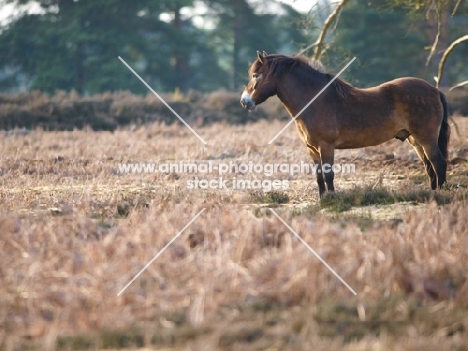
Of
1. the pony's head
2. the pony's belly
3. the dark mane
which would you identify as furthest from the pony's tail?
the pony's head

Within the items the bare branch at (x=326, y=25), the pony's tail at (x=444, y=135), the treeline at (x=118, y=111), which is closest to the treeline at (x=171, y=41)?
the treeline at (x=118, y=111)

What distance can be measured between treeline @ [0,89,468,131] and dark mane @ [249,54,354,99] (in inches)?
485

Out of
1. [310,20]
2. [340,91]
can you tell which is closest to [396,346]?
[340,91]

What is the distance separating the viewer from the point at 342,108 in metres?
10.3

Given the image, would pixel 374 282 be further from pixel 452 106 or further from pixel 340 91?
pixel 452 106

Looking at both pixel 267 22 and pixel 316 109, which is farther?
pixel 267 22

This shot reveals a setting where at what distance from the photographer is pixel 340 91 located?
10359 millimetres

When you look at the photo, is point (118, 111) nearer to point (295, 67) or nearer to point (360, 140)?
point (295, 67)

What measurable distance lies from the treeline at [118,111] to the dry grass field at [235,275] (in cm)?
1420

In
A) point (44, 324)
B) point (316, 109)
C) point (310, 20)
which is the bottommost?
point (310, 20)

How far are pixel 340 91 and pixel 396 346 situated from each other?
629 cm

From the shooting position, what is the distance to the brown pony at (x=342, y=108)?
10.1 meters

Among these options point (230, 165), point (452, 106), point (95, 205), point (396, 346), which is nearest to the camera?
point (396, 346)

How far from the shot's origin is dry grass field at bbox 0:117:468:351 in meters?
4.74
